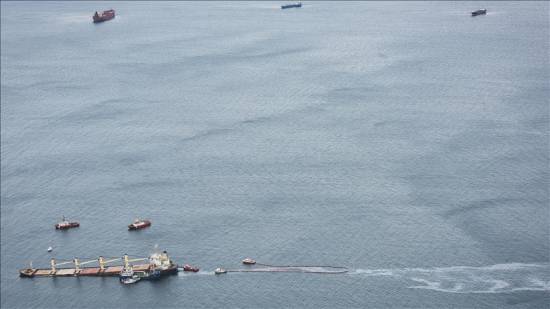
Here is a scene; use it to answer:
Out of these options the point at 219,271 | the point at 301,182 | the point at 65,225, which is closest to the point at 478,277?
the point at 219,271

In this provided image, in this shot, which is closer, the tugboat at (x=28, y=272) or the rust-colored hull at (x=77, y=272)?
the rust-colored hull at (x=77, y=272)

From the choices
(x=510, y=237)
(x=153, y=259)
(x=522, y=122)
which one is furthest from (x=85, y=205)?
(x=522, y=122)

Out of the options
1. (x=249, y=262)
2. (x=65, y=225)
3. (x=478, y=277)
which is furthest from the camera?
(x=65, y=225)

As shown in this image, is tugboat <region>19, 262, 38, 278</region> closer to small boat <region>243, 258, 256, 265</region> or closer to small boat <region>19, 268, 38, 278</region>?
small boat <region>19, 268, 38, 278</region>

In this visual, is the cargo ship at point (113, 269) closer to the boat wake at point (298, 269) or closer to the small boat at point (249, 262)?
the boat wake at point (298, 269)

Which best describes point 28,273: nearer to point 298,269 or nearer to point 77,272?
point 77,272

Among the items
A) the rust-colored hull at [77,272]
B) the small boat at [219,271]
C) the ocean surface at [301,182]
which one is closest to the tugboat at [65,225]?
the ocean surface at [301,182]
